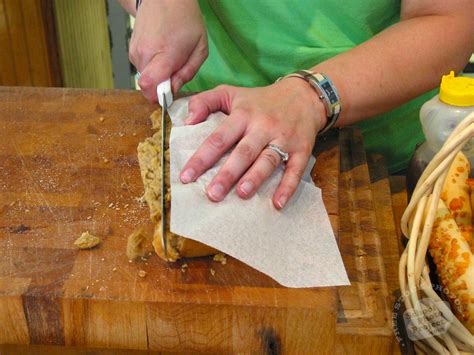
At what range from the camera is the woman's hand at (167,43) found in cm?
107

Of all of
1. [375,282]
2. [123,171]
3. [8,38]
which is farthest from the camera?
[8,38]

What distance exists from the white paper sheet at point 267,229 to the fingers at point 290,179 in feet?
0.04

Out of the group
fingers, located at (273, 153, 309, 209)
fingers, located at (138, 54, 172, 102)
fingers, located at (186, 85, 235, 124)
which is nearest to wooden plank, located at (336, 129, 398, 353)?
fingers, located at (273, 153, 309, 209)

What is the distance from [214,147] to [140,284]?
0.22m

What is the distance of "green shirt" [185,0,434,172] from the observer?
3.81ft

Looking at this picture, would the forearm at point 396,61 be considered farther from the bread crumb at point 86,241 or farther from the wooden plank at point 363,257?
the bread crumb at point 86,241

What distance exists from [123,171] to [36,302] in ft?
0.95

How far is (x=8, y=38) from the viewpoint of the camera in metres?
2.03

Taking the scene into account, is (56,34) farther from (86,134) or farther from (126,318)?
(126,318)

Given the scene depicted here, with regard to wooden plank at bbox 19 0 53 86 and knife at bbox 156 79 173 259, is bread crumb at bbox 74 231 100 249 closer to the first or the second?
knife at bbox 156 79 173 259

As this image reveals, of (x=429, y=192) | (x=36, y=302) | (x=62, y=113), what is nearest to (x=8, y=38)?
(x=62, y=113)

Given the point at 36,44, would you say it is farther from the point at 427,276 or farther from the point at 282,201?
the point at 427,276

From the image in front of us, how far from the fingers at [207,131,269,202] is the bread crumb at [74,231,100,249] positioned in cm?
16

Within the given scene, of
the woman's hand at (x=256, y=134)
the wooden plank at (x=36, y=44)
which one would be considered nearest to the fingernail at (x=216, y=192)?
→ the woman's hand at (x=256, y=134)
